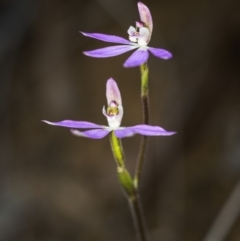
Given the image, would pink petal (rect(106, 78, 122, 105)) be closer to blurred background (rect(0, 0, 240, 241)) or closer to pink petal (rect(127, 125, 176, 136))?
pink petal (rect(127, 125, 176, 136))

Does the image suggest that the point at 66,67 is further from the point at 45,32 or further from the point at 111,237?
the point at 111,237

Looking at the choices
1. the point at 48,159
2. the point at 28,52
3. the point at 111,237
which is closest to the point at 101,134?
the point at 111,237

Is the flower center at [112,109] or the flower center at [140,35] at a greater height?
the flower center at [140,35]

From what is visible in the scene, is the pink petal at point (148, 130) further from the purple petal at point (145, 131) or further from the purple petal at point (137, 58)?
the purple petal at point (137, 58)

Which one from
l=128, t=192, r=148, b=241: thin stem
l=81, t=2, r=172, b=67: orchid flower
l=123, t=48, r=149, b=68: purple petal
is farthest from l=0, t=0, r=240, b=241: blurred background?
l=123, t=48, r=149, b=68: purple petal

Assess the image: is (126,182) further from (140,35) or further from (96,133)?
(140,35)

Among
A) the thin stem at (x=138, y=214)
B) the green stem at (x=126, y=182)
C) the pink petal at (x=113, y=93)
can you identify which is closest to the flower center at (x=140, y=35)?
the pink petal at (x=113, y=93)
